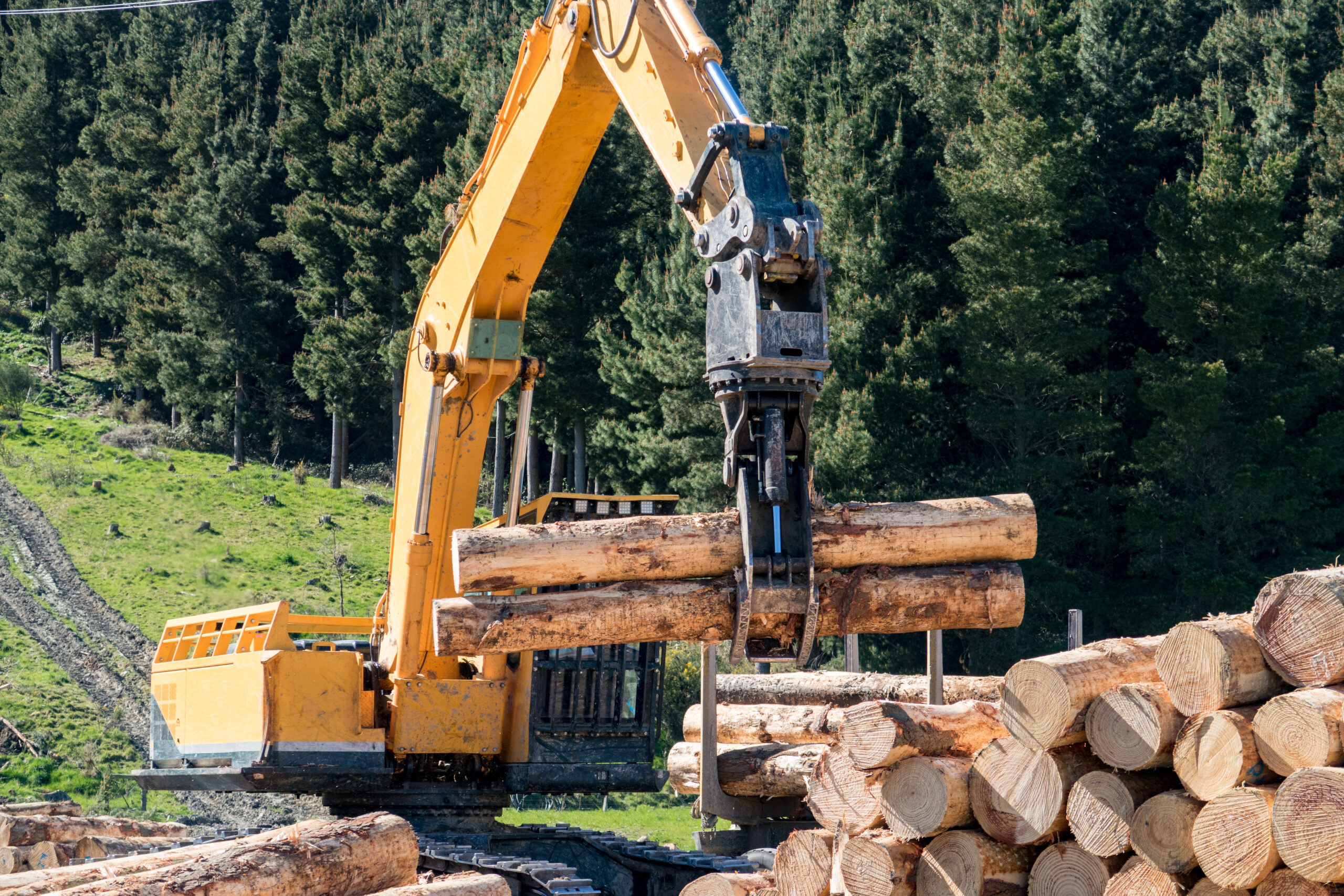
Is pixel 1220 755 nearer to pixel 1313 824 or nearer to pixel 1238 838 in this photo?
pixel 1238 838

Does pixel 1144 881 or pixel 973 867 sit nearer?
pixel 1144 881

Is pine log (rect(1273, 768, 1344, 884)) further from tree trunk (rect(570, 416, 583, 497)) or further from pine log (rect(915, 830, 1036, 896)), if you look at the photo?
tree trunk (rect(570, 416, 583, 497))

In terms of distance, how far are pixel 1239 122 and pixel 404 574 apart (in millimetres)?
26195

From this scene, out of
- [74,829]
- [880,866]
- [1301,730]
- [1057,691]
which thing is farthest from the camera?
[74,829]

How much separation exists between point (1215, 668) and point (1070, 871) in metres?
1.17

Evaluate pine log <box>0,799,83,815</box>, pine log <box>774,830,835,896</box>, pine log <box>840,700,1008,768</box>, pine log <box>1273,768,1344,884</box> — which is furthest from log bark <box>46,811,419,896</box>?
pine log <box>0,799,83,815</box>

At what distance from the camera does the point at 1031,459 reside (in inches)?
1000

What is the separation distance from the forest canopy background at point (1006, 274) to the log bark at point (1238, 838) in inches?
725

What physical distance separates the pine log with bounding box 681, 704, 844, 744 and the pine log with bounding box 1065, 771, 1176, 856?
3.83 m

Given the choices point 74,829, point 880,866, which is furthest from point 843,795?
point 74,829

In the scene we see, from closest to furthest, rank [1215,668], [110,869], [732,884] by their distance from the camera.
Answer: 1. [1215,668]
2. [732,884]
3. [110,869]

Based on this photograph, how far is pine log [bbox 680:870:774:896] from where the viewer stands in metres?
7.38

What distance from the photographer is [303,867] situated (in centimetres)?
683

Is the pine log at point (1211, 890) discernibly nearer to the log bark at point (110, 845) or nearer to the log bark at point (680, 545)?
the log bark at point (680, 545)
